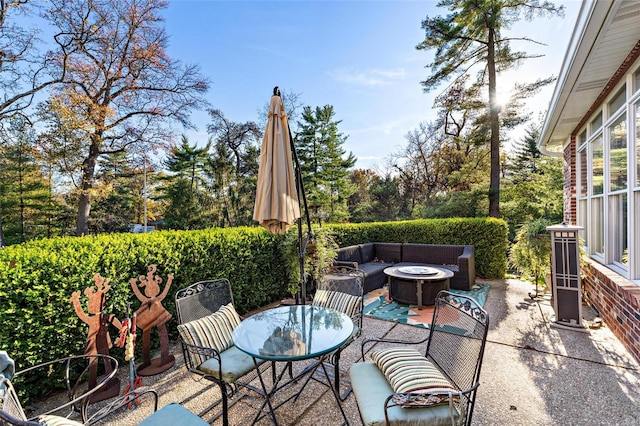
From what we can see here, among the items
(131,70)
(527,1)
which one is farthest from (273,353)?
(131,70)

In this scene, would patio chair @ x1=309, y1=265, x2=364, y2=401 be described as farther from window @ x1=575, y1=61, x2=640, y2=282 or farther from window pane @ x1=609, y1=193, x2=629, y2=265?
window pane @ x1=609, y1=193, x2=629, y2=265

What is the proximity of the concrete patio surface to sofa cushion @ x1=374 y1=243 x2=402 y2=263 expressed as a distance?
332 cm

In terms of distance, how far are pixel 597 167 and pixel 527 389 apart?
4.14 metres

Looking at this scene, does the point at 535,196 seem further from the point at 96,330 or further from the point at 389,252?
the point at 96,330

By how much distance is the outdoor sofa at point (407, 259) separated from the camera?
564cm

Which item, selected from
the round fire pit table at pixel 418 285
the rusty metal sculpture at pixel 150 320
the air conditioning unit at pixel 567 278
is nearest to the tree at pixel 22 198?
the rusty metal sculpture at pixel 150 320

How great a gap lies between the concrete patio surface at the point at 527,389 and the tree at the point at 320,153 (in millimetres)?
11692

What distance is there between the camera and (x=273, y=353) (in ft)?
6.11

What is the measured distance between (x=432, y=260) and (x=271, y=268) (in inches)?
153

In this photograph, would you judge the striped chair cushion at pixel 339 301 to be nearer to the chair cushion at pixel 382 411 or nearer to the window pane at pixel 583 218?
the chair cushion at pixel 382 411

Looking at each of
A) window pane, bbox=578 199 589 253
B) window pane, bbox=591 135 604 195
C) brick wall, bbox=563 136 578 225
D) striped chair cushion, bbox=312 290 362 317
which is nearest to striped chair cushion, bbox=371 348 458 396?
striped chair cushion, bbox=312 290 362 317

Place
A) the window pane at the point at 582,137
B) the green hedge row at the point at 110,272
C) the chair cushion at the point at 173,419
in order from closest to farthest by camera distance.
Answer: the chair cushion at the point at 173,419, the green hedge row at the point at 110,272, the window pane at the point at 582,137

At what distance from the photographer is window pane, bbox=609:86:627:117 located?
11.1 feet

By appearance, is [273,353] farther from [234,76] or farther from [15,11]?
[15,11]
